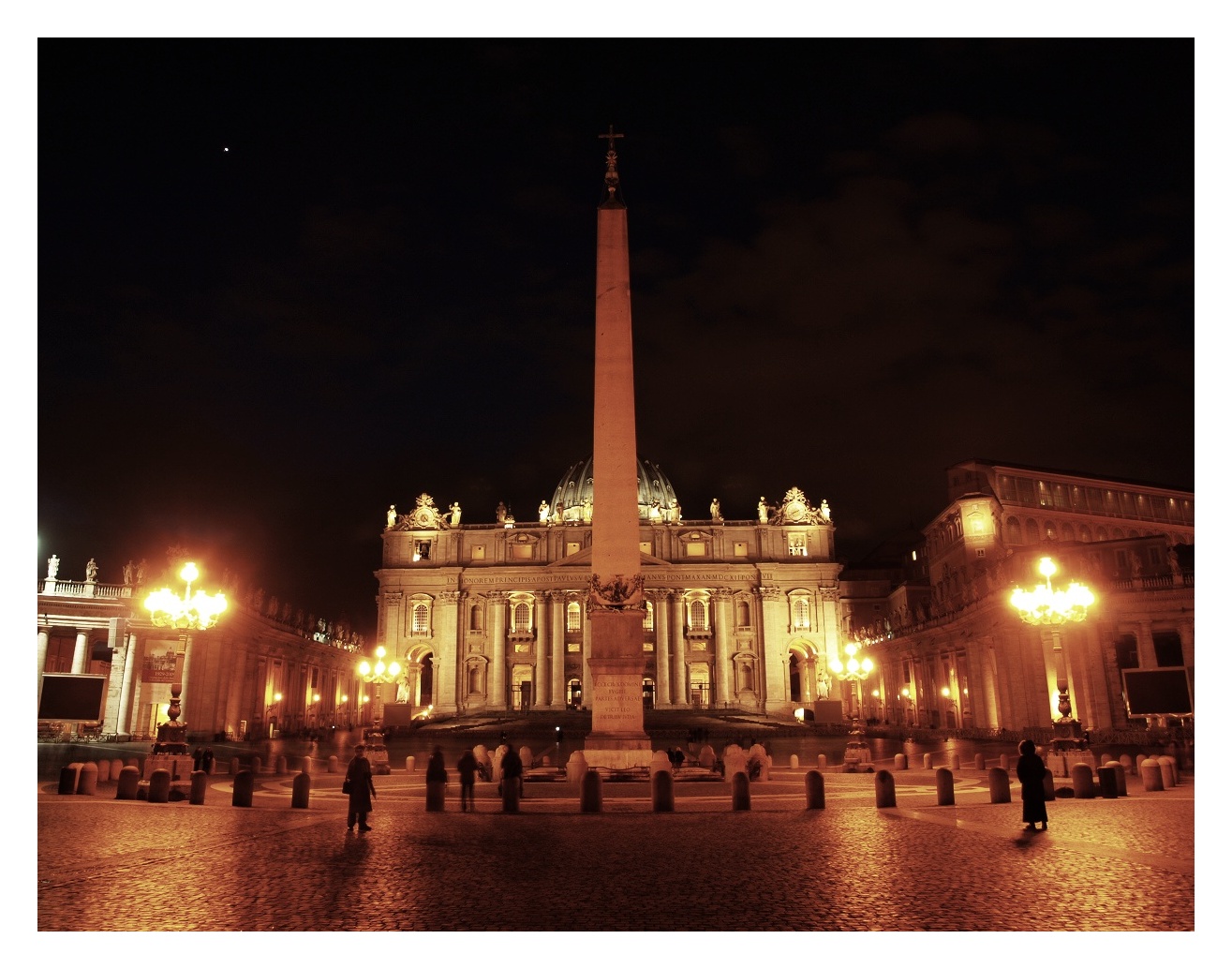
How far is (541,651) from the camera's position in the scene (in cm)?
7662

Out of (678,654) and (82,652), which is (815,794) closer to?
(82,652)

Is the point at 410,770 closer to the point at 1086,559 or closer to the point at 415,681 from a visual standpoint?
the point at 1086,559

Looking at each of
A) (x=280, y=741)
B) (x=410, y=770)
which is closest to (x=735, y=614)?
(x=280, y=741)

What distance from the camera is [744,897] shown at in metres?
8.49

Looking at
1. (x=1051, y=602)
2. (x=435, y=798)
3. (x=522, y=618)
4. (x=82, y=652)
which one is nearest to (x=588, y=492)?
(x=522, y=618)

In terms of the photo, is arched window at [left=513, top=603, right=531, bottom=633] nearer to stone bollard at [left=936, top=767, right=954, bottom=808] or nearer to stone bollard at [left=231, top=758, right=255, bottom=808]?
stone bollard at [left=231, top=758, right=255, bottom=808]

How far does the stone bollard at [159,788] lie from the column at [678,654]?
196 ft

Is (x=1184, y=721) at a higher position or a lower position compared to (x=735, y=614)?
lower

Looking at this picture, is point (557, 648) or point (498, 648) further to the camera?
point (498, 648)

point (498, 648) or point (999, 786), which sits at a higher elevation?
point (498, 648)

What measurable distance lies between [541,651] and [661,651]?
413 inches

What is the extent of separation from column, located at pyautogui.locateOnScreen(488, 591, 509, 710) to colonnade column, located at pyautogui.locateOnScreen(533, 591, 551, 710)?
276 centimetres

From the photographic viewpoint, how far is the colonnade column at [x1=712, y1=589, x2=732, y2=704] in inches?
2970
